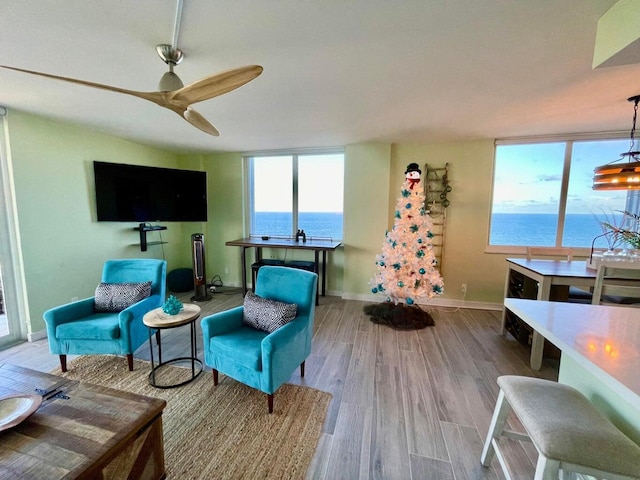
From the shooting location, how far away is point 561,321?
1256mm

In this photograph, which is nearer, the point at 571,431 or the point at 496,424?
the point at 571,431

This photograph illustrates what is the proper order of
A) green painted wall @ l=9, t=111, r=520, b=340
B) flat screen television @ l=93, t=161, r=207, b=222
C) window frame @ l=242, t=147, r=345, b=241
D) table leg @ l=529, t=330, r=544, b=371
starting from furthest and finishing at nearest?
window frame @ l=242, t=147, r=345, b=241, flat screen television @ l=93, t=161, r=207, b=222, green painted wall @ l=9, t=111, r=520, b=340, table leg @ l=529, t=330, r=544, b=371

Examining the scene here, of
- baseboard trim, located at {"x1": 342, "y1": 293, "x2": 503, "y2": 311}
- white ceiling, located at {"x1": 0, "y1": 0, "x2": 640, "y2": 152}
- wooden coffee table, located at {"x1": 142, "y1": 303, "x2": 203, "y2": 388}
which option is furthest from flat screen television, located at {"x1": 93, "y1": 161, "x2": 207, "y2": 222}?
baseboard trim, located at {"x1": 342, "y1": 293, "x2": 503, "y2": 311}

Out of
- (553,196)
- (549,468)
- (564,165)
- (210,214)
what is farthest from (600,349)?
(210,214)

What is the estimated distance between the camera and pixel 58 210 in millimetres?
3021

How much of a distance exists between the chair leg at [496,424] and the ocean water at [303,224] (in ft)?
10.7

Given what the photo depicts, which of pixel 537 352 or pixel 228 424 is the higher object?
pixel 537 352

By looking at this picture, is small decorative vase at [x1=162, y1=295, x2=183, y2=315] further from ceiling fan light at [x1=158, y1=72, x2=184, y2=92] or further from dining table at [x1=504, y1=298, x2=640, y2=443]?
dining table at [x1=504, y1=298, x2=640, y2=443]

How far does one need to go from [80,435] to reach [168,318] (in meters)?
0.95

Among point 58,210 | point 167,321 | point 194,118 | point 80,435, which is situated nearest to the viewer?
point 80,435

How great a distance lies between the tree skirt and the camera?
10.7ft

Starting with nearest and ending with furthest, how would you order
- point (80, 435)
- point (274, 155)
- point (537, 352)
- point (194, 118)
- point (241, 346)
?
point (80, 435), point (194, 118), point (241, 346), point (537, 352), point (274, 155)

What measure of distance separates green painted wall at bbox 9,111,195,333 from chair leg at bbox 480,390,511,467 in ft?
14.0

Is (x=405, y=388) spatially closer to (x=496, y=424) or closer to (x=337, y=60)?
(x=496, y=424)
